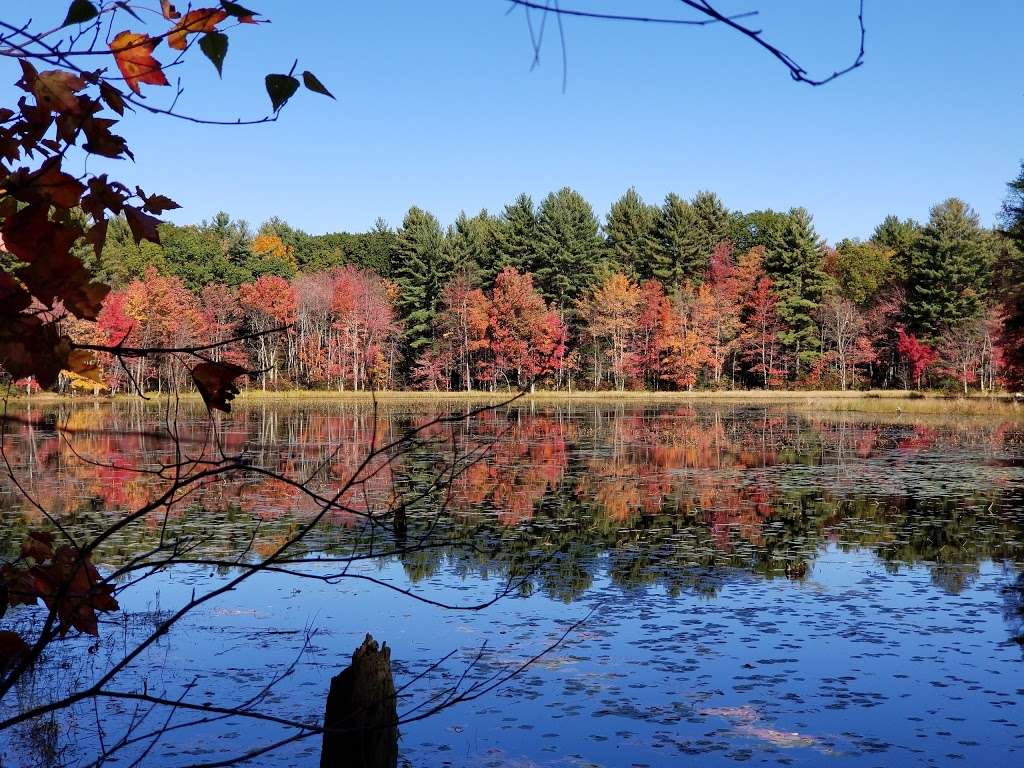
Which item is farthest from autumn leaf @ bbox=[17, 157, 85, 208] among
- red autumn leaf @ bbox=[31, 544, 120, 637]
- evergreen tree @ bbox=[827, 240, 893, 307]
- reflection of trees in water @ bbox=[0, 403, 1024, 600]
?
evergreen tree @ bbox=[827, 240, 893, 307]

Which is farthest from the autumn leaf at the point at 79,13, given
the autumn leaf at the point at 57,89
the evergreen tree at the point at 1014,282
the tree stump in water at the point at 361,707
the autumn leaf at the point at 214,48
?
the evergreen tree at the point at 1014,282

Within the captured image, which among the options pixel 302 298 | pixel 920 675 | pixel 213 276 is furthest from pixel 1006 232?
pixel 213 276

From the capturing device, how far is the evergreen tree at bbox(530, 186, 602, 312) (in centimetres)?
A: 6275

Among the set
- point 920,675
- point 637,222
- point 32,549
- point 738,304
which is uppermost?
point 637,222

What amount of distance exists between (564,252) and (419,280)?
9.86 m

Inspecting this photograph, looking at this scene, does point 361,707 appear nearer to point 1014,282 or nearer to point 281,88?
point 281,88

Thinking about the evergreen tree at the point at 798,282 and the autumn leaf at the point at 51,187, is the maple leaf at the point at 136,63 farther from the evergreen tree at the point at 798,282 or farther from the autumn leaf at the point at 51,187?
the evergreen tree at the point at 798,282

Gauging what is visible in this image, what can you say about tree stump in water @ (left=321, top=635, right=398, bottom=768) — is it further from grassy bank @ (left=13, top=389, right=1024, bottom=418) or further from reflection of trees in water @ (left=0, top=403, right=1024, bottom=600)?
grassy bank @ (left=13, top=389, right=1024, bottom=418)

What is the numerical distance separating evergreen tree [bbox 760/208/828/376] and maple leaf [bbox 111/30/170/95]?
60001 millimetres

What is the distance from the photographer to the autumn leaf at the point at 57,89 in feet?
5.74

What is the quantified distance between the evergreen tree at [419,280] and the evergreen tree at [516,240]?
3593 mm

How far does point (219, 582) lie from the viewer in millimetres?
9352

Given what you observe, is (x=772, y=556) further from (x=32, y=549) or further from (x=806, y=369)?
(x=806, y=369)

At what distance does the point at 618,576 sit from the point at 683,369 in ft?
169
